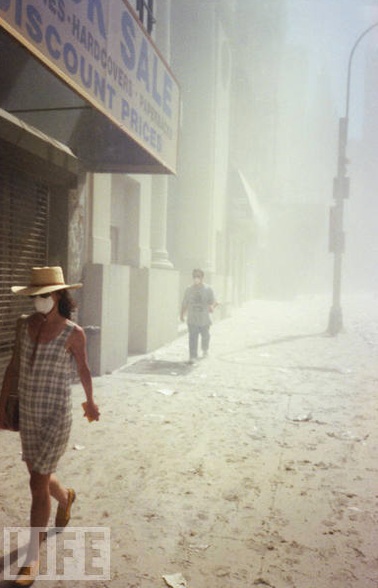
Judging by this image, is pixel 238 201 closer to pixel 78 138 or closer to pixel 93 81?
pixel 78 138

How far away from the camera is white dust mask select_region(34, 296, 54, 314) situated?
3.04m

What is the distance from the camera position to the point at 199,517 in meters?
3.78

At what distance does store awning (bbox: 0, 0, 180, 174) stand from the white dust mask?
76.2 inches

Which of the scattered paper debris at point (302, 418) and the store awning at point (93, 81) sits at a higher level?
the store awning at point (93, 81)

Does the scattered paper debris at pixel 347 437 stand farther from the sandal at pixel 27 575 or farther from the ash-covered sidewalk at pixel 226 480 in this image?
the sandal at pixel 27 575

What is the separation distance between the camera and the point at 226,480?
4.46 meters

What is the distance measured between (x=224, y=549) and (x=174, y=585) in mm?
521

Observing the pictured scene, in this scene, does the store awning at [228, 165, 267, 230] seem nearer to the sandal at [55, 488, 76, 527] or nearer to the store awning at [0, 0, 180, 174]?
the store awning at [0, 0, 180, 174]

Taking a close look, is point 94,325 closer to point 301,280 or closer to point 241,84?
point 241,84

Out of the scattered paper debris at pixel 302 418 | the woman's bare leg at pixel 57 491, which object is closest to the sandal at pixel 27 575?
the woman's bare leg at pixel 57 491

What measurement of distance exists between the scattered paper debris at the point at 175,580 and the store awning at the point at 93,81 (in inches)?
144

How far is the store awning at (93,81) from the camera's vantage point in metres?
4.21

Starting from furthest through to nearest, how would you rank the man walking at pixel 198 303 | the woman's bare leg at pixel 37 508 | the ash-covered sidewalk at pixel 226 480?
the man walking at pixel 198 303, the ash-covered sidewalk at pixel 226 480, the woman's bare leg at pixel 37 508

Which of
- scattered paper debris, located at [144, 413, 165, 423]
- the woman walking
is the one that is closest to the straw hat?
the woman walking
